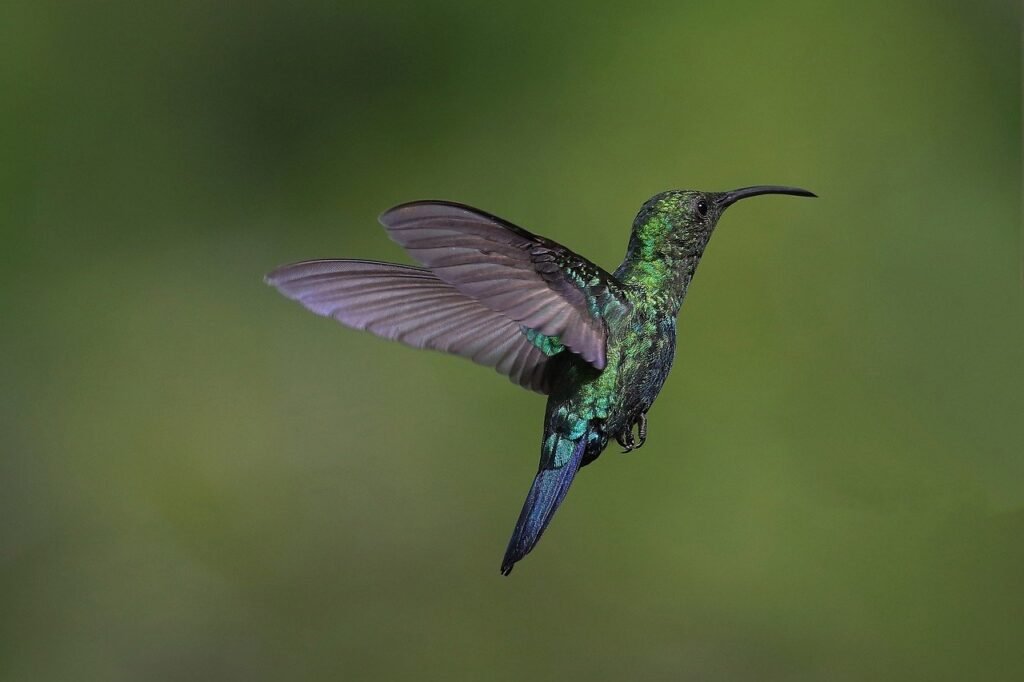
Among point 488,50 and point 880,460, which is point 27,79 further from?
point 880,460

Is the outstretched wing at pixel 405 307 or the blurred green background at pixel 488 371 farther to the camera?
the blurred green background at pixel 488 371

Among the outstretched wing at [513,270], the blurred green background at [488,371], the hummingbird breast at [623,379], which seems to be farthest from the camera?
the blurred green background at [488,371]

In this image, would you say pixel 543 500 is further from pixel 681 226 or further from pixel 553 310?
pixel 681 226

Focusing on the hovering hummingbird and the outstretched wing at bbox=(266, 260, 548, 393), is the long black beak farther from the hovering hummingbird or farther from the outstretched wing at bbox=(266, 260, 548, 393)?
the outstretched wing at bbox=(266, 260, 548, 393)

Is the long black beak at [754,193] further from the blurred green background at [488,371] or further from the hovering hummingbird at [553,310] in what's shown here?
the blurred green background at [488,371]

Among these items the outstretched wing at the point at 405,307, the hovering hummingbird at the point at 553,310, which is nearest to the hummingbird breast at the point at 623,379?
Answer: the hovering hummingbird at the point at 553,310

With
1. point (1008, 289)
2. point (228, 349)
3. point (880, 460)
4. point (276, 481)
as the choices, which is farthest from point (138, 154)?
point (1008, 289)

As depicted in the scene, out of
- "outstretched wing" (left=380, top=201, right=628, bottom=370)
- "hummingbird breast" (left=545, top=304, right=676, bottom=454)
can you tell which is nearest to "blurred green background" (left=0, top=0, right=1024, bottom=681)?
"hummingbird breast" (left=545, top=304, right=676, bottom=454)
